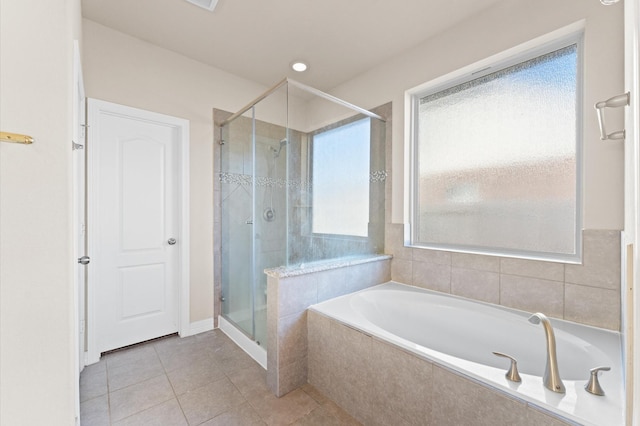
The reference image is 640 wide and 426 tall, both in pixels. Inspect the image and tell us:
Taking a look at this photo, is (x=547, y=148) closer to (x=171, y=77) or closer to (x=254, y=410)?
(x=254, y=410)

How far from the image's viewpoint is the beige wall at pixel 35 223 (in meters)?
0.88

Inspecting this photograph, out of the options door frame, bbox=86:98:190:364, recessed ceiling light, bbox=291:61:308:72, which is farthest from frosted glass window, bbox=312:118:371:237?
door frame, bbox=86:98:190:364

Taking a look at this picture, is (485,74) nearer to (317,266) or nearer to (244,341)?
(317,266)

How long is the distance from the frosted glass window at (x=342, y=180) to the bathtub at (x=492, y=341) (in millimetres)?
619

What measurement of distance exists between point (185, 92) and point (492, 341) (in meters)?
3.35

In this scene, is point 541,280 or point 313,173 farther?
point 313,173

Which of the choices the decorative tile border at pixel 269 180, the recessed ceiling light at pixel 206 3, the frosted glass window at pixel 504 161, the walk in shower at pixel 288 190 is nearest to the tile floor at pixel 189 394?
the walk in shower at pixel 288 190

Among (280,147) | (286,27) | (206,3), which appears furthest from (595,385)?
(206,3)

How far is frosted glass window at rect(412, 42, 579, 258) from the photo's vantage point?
1718 millimetres

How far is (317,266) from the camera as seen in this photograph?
1993 millimetres

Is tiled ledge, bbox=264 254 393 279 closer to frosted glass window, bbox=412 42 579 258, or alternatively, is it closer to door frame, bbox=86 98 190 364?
frosted glass window, bbox=412 42 579 258

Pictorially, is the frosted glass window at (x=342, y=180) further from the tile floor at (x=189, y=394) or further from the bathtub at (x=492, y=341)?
the tile floor at (x=189, y=394)

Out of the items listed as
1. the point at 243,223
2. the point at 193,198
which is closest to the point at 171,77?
the point at 193,198

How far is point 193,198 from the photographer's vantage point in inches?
104
